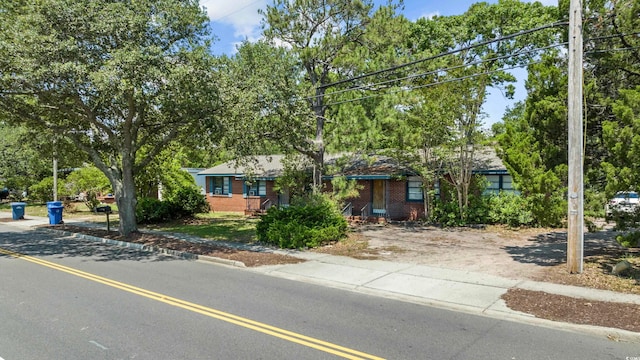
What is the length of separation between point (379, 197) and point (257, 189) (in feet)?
31.1

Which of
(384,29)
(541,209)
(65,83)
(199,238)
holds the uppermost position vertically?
(384,29)

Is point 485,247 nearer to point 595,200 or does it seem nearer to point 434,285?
point 595,200

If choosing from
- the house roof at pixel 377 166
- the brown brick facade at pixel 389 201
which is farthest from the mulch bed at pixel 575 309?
the brown brick facade at pixel 389 201

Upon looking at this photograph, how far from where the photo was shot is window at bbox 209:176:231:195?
102ft

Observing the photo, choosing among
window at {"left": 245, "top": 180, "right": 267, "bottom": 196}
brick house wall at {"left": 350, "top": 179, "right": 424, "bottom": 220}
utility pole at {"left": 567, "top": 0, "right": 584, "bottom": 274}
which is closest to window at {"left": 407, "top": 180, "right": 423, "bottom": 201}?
brick house wall at {"left": 350, "top": 179, "right": 424, "bottom": 220}

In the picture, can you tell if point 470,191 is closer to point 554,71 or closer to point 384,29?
point 384,29

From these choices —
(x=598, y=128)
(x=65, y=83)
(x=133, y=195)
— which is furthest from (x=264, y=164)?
(x=598, y=128)

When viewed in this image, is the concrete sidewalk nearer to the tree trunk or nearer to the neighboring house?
the tree trunk

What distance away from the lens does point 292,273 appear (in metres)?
10.4

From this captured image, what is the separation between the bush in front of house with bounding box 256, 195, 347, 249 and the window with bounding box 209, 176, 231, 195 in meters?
15.8

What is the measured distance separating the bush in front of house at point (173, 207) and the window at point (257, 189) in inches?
137

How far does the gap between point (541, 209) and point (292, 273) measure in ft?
27.5

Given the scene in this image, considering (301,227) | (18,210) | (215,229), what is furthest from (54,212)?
(301,227)

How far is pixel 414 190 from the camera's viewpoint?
22203mm
